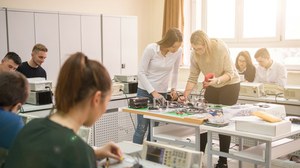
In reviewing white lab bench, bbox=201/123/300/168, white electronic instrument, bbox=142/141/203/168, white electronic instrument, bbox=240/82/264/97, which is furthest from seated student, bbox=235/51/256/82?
white electronic instrument, bbox=142/141/203/168

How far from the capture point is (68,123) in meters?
1.12

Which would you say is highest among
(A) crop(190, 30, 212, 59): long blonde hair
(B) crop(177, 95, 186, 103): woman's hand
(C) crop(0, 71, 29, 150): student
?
(A) crop(190, 30, 212, 59): long blonde hair

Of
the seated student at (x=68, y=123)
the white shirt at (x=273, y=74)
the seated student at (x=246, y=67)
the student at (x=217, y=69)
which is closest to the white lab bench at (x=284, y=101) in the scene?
the white shirt at (x=273, y=74)

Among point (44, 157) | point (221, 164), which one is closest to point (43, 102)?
point (221, 164)

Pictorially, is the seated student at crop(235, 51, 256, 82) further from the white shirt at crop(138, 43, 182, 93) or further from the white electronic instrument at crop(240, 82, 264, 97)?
the white shirt at crop(138, 43, 182, 93)

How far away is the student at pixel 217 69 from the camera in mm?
3150

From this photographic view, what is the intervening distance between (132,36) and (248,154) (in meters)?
3.75

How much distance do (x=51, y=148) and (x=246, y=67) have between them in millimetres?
4429

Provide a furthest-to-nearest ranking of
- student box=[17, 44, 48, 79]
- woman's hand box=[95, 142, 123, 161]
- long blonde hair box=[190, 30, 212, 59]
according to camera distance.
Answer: student box=[17, 44, 48, 79]
long blonde hair box=[190, 30, 212, 59]
woman's hand box=[95, 142, 123, 161]

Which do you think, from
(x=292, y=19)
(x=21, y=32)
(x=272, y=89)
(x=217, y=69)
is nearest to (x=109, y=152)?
(x=217, y=69)

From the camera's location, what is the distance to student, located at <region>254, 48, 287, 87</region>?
459cm

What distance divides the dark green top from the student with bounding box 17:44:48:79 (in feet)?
10.6

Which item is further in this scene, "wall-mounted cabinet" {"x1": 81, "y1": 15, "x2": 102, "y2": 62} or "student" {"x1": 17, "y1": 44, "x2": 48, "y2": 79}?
"wall-mounted cabinet" {"x1": 81, "y1": 15, "x2": 102, "y2": 62}

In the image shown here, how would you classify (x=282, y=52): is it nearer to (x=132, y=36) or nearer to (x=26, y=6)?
(x=132, y=36)
